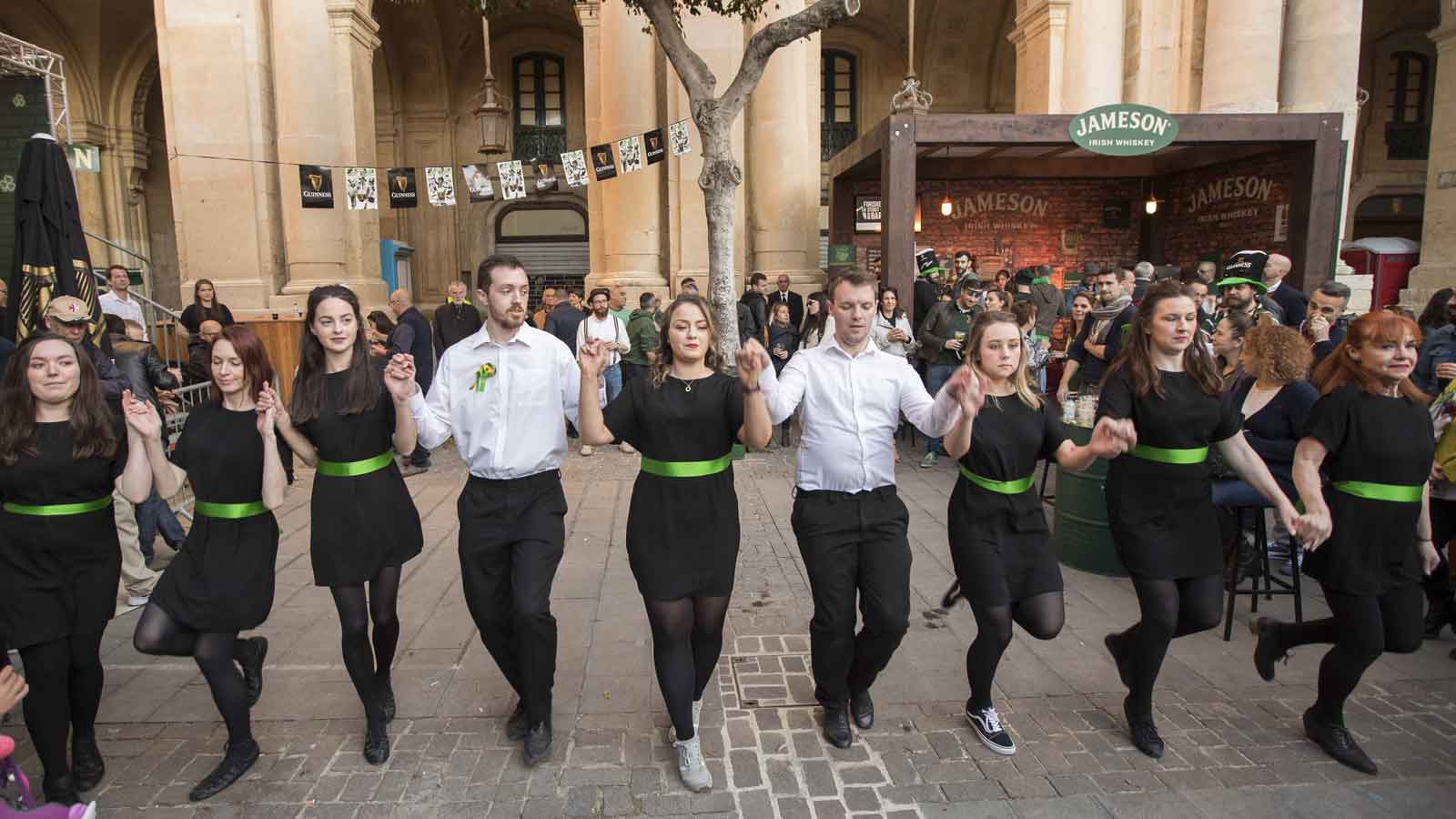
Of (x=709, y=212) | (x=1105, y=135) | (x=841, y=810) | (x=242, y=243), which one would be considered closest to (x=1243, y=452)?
(x=841, y=810)

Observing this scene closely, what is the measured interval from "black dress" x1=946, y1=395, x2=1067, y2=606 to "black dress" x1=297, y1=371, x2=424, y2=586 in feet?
7.87

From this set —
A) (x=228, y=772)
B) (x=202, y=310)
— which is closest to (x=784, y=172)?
(x=202, y=310)

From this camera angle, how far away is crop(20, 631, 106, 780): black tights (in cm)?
316

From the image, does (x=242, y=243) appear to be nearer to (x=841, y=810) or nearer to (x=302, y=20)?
(x=302, y=20)

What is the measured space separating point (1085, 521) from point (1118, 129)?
236 inches

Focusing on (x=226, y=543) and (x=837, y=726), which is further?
(x=837, y=726)

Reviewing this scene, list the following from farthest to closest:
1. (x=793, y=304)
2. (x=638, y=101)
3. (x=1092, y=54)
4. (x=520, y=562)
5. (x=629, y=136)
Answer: (x=1092, y=54) → (x=638, y=101) → (x=629, y=136) → (x=793, y=304) → (x=520, y=562)

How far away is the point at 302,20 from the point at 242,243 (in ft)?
10.8

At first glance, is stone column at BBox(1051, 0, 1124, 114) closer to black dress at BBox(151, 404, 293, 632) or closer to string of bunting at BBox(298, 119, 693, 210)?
string of bunting at BBox(298, 119, 693, 210)

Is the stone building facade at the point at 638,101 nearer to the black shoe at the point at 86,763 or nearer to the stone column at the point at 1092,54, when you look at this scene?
the stone column at the point at 1092,54

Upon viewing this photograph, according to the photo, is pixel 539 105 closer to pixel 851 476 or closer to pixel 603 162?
pixel 603 162

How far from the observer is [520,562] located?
11.3 ft

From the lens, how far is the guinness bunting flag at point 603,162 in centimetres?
1200

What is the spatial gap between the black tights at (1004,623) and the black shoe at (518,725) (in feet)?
6.31
